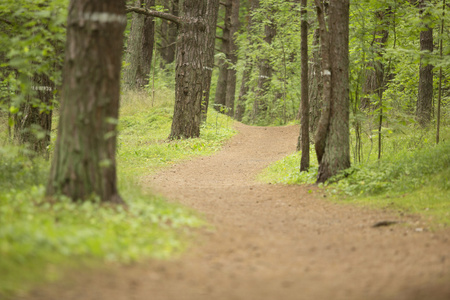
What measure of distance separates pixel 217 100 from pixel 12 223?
897 inches

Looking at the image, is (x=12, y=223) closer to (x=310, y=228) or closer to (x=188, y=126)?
(x=310, y=228)

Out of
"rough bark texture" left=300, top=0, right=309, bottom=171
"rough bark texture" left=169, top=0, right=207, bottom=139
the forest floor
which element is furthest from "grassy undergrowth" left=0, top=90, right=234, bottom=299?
"rough bark texture" left=169, top=0, right=207, bottom=139

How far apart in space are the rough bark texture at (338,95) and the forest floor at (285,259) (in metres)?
0.80

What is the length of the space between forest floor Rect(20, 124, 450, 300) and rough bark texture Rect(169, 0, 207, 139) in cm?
742

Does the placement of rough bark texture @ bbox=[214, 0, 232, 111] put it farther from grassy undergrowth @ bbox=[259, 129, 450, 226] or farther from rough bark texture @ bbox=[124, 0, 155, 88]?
grassy undergrowth @ bbox=[259, 129, 450, 226]

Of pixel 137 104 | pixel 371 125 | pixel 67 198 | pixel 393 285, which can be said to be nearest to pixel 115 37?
pixel 67 198

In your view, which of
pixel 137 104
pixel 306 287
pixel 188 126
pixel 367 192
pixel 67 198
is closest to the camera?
pixel 306 287

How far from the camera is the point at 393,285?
3.95 metres

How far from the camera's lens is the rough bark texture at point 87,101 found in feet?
16.8

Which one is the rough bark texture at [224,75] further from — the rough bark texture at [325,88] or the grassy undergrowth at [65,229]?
the grassy undergrowth at [65,229]

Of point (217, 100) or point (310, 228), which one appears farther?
point (217, 100)

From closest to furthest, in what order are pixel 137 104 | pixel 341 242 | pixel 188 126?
pixel 341 242 → pixel 188 126 → pixel 137 104

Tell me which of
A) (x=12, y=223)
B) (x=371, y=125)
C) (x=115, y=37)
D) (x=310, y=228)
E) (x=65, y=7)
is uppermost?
(x=65, y=7)

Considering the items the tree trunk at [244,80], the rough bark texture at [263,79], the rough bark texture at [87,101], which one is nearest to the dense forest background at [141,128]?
the rough bark texture at [87,101]
